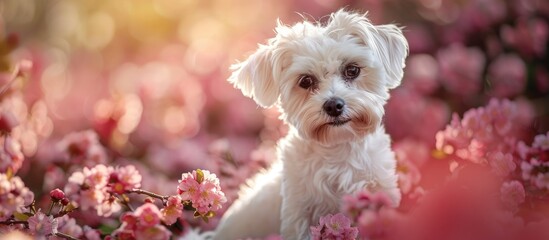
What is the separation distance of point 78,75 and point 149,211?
4393mm

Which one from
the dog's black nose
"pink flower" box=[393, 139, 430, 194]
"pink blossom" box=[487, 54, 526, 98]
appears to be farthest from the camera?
A: "pink blossom" box=[487, 54, 526, 98]

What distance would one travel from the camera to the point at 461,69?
173 inches

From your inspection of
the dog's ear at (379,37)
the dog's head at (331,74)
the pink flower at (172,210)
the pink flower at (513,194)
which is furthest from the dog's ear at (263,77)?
the pink flower at (513,194)

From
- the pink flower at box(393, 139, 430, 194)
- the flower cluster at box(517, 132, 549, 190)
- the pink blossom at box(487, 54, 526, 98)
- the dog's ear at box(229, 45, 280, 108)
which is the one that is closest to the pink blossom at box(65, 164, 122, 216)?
the dog's ear at box(229, 45, 280, 108)

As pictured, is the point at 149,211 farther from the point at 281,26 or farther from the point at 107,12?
the point at 107,12

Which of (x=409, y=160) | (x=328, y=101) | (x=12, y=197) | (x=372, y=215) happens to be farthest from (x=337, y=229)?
(x=409, y=160)

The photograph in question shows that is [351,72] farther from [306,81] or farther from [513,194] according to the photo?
[513,194]

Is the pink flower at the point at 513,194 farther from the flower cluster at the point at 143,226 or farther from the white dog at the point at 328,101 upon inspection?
the flower cluster at the point at 143,226

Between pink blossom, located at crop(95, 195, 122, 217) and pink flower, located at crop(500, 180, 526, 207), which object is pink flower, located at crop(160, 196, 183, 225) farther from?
Answer: pink flower, located at crop(500, 180, 526, 207)

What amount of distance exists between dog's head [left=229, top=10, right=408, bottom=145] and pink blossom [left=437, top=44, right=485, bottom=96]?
1650 millimetres

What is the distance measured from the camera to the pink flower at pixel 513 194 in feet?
8.15

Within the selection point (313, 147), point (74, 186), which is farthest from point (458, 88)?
point (74, 186)

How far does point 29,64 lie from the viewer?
2.96 meters

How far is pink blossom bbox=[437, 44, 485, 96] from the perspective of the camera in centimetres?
432
